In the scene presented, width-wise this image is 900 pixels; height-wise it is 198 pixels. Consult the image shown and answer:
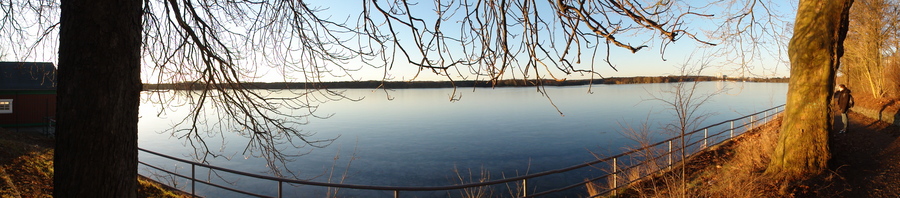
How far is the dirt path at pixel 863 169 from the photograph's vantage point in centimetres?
619

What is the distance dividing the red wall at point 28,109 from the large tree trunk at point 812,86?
32.2 metres

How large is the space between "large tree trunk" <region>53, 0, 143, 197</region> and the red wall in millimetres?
28944

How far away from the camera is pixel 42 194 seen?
21.3ft

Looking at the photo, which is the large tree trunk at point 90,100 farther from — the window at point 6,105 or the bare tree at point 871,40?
the window at point 6,105

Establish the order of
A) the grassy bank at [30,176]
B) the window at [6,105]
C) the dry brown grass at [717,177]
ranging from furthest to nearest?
1. the window at [6,105]
2. the grassy bank at [30,176]
3. the dry brown grass at [717,177]

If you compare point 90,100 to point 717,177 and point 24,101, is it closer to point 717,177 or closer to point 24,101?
point 717,177

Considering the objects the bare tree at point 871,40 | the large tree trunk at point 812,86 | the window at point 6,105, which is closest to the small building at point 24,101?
the window at point 6,105

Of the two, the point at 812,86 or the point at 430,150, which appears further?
the point at 430,150

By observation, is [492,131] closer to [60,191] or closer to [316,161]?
[316,161]

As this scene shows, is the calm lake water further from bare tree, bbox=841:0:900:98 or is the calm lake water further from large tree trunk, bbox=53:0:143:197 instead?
large tree trunk, bbox=53:0:143:197

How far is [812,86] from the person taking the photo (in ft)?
23.1

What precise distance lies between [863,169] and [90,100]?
10357 millimetres

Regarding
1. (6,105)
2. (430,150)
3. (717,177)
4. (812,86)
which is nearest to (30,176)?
(717,177)

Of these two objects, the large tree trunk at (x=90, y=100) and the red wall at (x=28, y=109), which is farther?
the red wall at (x=28, y=109)
